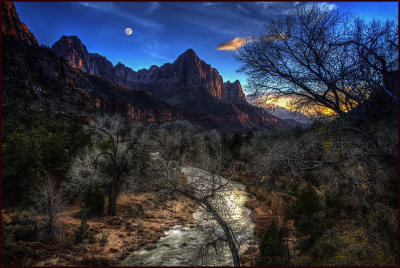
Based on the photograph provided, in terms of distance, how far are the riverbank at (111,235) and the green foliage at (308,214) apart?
7.01 m

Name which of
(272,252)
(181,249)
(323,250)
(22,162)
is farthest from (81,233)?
(323,250)

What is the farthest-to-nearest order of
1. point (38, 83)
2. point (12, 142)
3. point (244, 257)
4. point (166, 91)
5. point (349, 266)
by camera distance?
point (166, 91) → point (38, 83) → point (12, 142) → point (244, 257) → point (349, 266)

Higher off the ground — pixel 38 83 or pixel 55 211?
pixel 38 83

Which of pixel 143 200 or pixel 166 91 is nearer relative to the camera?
pixel 143 200

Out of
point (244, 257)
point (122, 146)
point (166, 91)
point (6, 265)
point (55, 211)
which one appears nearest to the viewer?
point (6, 265)

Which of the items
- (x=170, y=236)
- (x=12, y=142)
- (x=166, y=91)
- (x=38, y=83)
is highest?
(x=166, y=91)

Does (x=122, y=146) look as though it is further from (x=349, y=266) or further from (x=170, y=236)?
(x=349, y=266)

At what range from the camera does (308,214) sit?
11992 mm

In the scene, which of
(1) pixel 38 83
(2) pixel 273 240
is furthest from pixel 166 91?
(2) pixel 273 240

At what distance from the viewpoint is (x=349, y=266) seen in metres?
5.84

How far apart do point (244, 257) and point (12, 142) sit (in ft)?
50.0

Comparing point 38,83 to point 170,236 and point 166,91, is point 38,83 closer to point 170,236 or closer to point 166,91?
point 170,236

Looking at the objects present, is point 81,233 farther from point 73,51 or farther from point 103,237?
point 73,51

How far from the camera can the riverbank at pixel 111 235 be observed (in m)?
9.12
